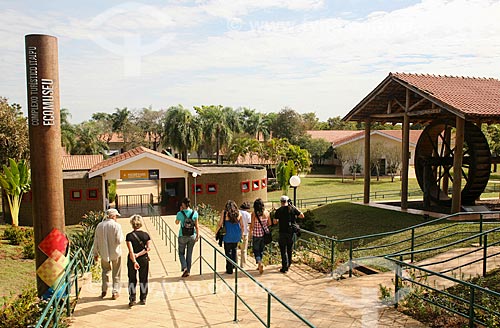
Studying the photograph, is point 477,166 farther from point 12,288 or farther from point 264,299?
point 12,288

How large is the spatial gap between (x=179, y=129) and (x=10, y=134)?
21.4 meters

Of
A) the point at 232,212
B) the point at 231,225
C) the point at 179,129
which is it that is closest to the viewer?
the point at 232,212

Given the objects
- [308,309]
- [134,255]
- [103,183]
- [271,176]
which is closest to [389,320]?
[308,309]

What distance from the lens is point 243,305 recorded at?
708cm

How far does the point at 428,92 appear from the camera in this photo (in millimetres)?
14883

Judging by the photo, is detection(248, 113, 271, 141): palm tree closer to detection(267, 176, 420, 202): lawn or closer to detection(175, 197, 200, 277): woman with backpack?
detection(267, 176, 420, 202): lawn

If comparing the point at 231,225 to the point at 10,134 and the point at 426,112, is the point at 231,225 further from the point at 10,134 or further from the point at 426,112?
the point at 10,134

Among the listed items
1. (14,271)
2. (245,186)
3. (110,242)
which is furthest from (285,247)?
(245,186)

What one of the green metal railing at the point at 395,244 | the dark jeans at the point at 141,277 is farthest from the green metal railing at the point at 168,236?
the dark jeans at the point at 141,277

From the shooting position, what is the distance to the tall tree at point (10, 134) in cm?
2350

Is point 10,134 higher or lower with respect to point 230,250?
higher

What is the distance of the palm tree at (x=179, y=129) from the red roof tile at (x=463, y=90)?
30.3 metres

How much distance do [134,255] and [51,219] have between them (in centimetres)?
178

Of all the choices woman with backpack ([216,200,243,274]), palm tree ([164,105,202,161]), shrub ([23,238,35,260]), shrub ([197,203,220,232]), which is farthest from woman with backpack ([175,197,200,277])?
palm tree ([164,105,202,161])
